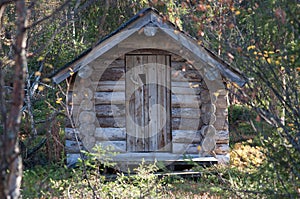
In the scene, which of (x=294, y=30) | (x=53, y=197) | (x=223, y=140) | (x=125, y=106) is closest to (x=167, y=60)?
(x=125, y=106)

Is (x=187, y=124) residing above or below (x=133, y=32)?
below

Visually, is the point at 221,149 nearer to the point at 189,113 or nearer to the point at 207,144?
the point at 207,144

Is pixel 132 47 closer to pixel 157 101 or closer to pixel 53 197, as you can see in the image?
pixel 157 101

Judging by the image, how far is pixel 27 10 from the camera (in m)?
3.52

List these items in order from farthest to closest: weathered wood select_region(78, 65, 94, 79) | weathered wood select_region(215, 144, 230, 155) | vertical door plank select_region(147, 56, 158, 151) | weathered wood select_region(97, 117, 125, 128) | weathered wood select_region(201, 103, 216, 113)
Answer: vertical door plank select_region(147, 56, 158, 151) < weathered wood select_region(215, 144, 230, 155) < weathered wood select_region(97, 117, 125, 128) < weathered wood select_region(201, 103, 216, 113) < weathered wood select_region(78, 65, 94, 79)

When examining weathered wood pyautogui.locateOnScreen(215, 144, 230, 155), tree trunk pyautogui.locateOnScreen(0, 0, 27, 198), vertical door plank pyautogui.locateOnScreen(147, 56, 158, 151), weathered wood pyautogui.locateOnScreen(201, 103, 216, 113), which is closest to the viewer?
tree trunk pyautogui.locateOnScreen(0, 0, 27, 198)

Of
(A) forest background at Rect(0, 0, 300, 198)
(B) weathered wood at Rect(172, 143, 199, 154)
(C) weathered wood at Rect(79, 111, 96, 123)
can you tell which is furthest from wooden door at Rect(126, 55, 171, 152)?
(A) forest background at Rect(0, 0, 300, 198)

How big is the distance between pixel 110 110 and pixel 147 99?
0.92 metres

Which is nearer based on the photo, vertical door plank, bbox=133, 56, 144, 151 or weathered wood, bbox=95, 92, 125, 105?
weathered wood, bbox=95, 92, 125, 105

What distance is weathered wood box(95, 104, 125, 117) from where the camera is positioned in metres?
11.4

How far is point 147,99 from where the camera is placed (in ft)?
38.9

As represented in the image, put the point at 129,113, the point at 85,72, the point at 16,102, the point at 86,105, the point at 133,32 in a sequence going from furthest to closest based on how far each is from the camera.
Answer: the point at 129,113
the point at 86,105
the point at 85,72
the point at 133,32
the point at 16,102

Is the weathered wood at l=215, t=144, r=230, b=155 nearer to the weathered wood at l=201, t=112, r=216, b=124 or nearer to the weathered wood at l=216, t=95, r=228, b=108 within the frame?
the weathered wood at l=201, t=112, r=216, b=124

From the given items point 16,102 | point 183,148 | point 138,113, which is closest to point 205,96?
point 183,148
